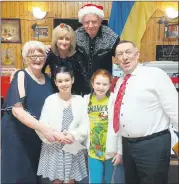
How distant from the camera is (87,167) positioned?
1068 mm

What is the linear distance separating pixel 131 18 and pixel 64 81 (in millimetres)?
318

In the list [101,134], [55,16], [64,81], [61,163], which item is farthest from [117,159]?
[55,16]

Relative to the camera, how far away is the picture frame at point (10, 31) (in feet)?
3.37

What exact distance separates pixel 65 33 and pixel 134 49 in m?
0.25

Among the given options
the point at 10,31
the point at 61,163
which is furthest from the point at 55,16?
the point at 61,163

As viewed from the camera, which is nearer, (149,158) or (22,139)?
(149,158)

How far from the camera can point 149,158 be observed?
97 centimetres

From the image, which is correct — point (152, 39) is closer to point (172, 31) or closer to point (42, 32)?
point (172, 31)

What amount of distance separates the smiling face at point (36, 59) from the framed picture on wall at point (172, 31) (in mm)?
441

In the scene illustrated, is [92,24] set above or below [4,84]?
above

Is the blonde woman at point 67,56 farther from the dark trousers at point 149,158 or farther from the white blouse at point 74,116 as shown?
the dark trousers at point 149,158

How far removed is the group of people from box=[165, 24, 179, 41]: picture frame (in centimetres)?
15

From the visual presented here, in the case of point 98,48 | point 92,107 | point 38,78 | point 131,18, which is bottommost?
point 92,107

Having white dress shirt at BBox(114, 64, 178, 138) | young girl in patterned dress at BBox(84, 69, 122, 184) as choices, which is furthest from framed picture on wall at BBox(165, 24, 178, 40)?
young girl in patterned dress at BBox(84, 69, 122, 184)
